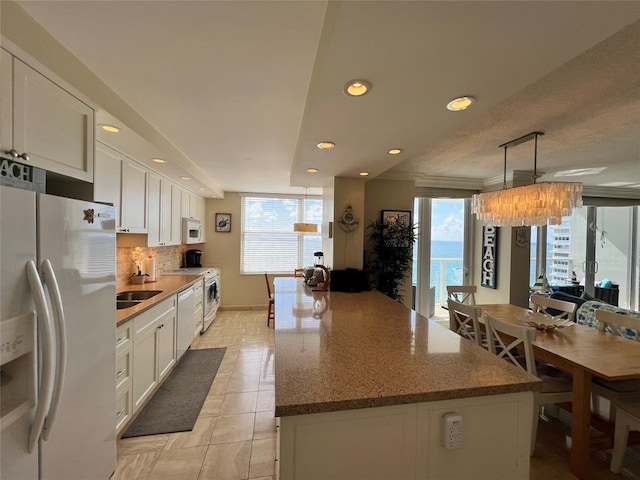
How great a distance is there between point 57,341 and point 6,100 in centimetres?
100

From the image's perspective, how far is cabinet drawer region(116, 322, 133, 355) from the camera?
72.9 inches

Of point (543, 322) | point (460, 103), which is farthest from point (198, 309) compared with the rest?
point (543, 322)

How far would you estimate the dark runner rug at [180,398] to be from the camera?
2.14 meters

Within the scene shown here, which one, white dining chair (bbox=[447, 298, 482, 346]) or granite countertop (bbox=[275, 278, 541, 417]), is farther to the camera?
white dining chair (bbox=[447, 298, 482, 346])

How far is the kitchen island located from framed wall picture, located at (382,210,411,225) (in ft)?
8.35

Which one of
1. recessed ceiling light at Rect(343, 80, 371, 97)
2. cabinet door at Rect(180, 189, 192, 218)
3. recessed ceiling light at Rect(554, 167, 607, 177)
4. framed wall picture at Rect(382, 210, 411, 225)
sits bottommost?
framed wall picture at Rect(382, 210, 411, 225)

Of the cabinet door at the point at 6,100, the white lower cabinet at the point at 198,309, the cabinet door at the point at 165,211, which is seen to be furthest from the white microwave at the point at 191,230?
the cabinet door at the point at 6,100

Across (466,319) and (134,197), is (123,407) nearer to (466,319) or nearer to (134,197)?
(134,197)

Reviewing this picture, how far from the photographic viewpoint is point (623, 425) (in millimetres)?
1665

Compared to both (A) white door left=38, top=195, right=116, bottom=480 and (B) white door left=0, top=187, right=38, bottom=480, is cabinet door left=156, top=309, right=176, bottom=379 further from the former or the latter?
(B) white door left=0, top=187, right=38, bottom=480

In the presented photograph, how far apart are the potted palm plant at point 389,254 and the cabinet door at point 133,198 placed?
8.95 feet

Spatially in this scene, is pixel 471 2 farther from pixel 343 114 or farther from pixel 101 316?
Result: pixel 101 316

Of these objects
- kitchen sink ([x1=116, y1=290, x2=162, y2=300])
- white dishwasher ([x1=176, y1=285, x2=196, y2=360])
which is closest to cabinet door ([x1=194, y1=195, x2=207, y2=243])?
white dishwasher ([x1=176, y1=285, x2=196, y2=360])

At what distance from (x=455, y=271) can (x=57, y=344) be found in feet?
17.2
